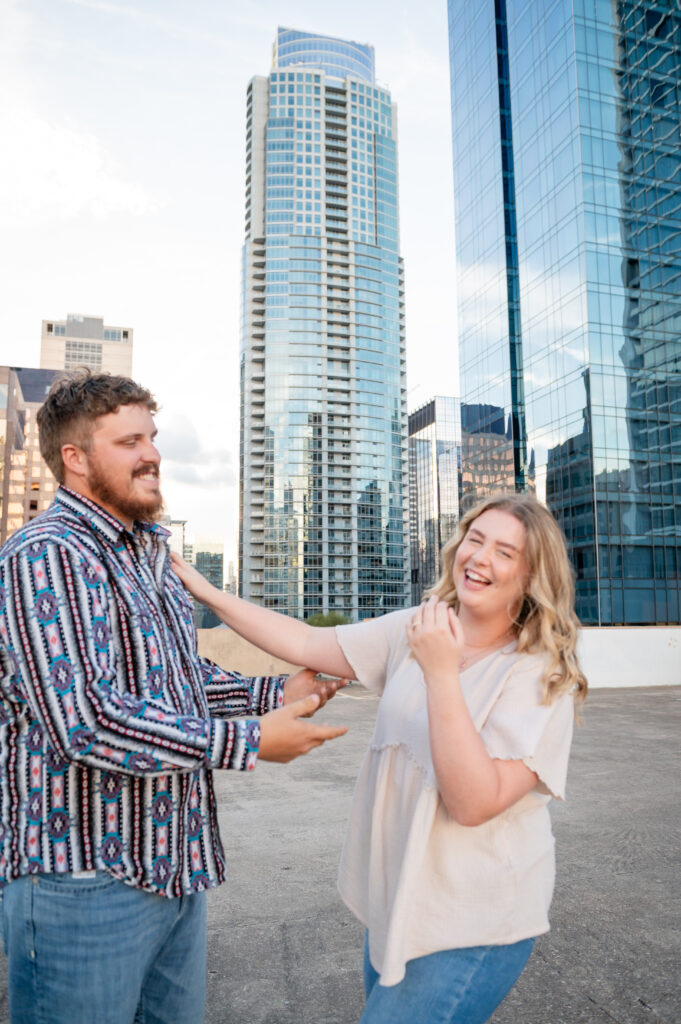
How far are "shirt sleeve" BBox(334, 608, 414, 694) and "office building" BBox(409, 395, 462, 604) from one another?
141851 millimetres

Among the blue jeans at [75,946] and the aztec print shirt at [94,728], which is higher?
the aztec print shirt at [94,728]

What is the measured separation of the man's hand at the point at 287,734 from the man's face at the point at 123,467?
2.05 feet

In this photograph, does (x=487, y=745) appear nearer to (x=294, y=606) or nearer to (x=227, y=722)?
(x=227, y=722)

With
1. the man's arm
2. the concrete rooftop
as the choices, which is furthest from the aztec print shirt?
the concrete rooftop

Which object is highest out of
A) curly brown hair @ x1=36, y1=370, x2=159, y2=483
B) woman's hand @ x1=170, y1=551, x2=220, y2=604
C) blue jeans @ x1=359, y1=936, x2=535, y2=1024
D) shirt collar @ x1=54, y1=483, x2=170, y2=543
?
curly brown hair @ x1=36, y1=370, x2=159, y2=483

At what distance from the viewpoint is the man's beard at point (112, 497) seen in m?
1.70

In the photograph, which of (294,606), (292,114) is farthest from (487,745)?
(292,114)

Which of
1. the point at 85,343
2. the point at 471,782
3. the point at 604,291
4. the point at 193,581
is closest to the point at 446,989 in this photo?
the point at 471,782

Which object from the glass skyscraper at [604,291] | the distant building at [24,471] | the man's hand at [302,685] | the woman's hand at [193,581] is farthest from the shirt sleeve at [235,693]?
the distant building at [24,471]

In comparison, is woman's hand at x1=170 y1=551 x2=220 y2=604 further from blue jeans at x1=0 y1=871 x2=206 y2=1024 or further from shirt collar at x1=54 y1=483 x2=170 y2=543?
blue jeans at x1=0 y1=871 x2=206 y2=1024

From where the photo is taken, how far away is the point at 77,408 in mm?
1722

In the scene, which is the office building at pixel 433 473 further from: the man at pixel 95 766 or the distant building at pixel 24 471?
the man at pixel 95 766

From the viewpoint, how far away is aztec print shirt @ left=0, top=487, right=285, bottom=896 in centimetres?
134

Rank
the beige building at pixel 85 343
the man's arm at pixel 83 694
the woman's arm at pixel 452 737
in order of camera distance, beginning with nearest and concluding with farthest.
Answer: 1. the man's arm at pixel 83 694
2. the woman's arm at pixel 452 737
3. the beige building at pixel 85 343
